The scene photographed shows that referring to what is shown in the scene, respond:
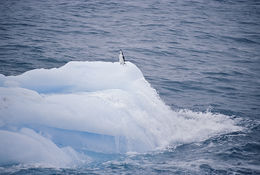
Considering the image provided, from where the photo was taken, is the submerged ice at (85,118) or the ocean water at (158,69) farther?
the ocean water at (158,69)

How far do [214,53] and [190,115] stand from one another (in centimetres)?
644

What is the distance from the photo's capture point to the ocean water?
683cm

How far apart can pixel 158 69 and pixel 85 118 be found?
6.45 metres

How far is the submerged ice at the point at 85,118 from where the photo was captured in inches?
256

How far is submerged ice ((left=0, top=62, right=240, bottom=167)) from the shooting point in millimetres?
6496

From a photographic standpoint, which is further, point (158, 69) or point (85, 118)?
point (158, 69)

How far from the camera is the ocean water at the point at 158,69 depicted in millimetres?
6832

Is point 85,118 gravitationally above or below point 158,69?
above

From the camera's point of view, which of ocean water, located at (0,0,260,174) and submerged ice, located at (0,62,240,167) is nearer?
submerged ice, located at (0,62,240,167)

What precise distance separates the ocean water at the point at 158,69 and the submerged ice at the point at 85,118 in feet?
0.11

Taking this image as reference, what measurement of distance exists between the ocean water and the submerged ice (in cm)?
3

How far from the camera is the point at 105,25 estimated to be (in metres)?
18.2

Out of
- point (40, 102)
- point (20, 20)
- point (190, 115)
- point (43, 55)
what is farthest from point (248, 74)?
point (20, 20)

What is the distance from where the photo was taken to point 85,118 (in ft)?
23.0
